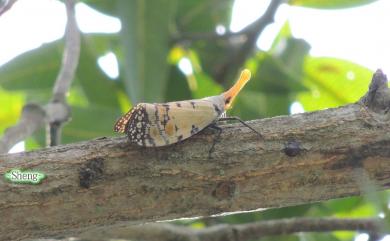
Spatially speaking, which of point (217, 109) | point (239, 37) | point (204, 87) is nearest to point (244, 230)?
point (217, 109)

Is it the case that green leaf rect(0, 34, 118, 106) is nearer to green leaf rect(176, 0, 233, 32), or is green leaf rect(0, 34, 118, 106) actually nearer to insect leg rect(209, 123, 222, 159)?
green leaf rect(176, 0, 233, 32)

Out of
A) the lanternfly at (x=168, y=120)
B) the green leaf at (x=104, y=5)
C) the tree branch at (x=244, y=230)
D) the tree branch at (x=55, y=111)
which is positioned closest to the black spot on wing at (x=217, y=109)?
the lanternfly at (x=168, y=120)

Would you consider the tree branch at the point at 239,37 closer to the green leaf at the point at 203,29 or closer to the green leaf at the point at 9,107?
the green leaf at the point at 203,29

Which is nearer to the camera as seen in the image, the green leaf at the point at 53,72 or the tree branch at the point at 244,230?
the tree branch at the point at 244,230

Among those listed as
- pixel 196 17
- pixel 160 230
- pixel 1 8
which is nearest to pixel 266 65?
pixel 196 17

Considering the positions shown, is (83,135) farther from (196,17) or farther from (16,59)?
(196,17)

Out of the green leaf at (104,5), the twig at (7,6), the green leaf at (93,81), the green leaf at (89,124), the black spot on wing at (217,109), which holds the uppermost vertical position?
the green leaf at (104,5)
